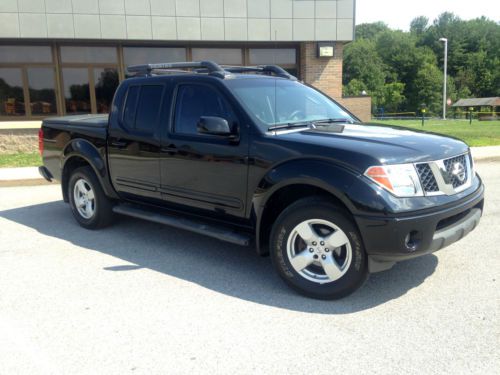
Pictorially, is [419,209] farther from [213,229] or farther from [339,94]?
[339,94]

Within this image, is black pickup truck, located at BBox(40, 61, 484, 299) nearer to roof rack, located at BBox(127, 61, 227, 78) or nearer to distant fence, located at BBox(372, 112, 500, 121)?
roof rack, located at BBox(127, 61, 227, 78)

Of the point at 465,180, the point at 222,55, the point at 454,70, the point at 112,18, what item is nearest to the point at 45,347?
the point at 465,180

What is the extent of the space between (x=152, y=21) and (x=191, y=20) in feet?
4.46

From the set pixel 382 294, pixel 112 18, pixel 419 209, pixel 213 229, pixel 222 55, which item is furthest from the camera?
pixel 222 55

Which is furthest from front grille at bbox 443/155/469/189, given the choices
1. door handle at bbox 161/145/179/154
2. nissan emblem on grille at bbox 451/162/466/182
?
door handle at bbox 161/145/179/154

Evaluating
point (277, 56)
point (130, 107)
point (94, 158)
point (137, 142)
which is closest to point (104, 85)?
point (277, 56)

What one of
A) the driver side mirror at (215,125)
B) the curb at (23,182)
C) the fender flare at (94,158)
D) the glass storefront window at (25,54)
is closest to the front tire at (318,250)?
the driver side mirror at (215,125)

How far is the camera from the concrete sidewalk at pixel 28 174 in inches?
378

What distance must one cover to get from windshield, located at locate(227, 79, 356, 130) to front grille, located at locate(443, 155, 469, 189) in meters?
1.29

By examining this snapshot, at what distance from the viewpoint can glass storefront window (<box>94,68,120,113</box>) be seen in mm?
18016

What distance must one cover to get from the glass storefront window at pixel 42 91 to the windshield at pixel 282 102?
15.1 m

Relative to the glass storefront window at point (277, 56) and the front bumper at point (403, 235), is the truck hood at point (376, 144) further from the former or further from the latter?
the glass storefront window at point (277, 56)

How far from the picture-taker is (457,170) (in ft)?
12.8

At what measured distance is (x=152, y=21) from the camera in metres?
16.4
